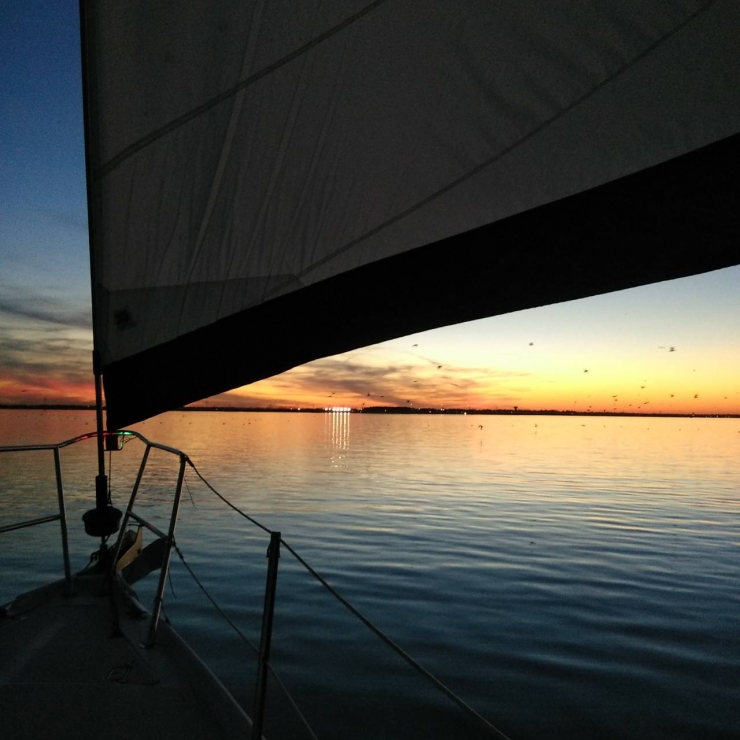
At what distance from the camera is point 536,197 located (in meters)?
2.15

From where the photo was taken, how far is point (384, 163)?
2.39 m

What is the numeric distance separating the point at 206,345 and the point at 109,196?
905 millimetres

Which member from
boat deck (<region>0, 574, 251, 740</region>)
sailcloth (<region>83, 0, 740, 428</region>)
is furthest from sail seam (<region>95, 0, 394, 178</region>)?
boat deck (<region>0, 574, 251, 740</region>)

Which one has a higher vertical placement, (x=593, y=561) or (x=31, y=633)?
(x=31, y=633)

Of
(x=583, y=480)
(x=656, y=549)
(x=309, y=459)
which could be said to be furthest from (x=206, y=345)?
(x=309, y=459)

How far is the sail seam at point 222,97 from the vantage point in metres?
2.45

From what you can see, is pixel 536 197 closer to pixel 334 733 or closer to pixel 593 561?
pixel 334 733

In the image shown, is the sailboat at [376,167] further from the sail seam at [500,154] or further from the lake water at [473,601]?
the lake water at [473,601]

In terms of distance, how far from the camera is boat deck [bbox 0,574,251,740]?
333cm

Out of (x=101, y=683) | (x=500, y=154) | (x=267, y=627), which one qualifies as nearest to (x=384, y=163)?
(x=500, y=154)

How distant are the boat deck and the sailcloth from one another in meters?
1.79

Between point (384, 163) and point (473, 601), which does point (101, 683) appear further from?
point (473, 601)

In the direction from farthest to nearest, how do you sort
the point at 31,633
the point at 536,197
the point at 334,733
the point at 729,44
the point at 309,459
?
the point at 309,459, the point at 334,733, the point at 31,633, the point at 536,197, the point at 729,44

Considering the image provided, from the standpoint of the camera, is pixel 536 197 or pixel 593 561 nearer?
pixel 536 197
